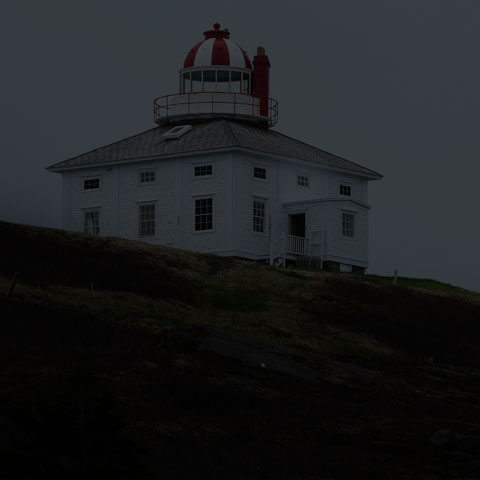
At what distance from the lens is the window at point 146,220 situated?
59.4 metres

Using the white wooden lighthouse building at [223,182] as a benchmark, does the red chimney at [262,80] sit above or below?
above

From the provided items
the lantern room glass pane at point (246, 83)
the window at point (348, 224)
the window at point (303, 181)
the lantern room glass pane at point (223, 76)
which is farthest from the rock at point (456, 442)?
the lantern room glass pane at point (246, 83)

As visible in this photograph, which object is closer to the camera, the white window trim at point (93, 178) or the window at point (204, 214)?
the window at point (204, 214)

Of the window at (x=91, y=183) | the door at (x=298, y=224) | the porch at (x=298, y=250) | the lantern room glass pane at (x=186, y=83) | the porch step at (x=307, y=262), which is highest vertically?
the lantern room glass pane at (x=186, y=83)

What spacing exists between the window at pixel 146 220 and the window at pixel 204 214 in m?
2.56

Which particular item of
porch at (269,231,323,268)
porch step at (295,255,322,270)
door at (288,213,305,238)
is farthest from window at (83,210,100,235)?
porch step at (295,255,322,270)

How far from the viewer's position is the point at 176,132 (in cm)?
6116

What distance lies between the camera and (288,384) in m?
29.2

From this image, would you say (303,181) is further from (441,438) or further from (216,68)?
(441,438)

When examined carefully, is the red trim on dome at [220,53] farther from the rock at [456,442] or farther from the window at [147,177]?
the rock at [456,442]

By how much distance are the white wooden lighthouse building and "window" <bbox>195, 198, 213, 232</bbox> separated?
0.15 ft

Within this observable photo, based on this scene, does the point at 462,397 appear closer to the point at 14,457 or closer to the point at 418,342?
the point at 418,342

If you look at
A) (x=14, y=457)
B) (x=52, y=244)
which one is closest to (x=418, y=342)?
(x=52, y=244)

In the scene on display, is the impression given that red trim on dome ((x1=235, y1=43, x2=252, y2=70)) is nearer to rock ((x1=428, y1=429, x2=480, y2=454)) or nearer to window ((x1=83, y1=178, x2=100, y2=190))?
window ((x1=83, y1=178, x2=100, y2=190))
